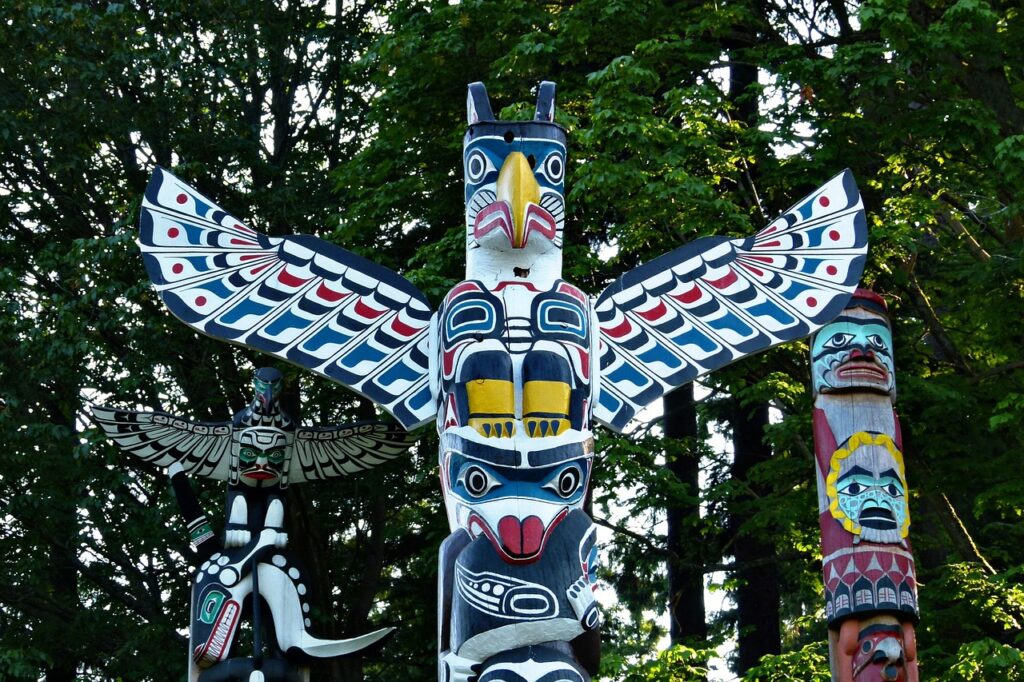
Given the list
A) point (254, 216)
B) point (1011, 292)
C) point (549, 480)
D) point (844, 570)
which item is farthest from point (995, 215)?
point (254, 216)

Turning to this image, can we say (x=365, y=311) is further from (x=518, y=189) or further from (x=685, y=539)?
(x=685, y=539)

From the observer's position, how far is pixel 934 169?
12328 mm

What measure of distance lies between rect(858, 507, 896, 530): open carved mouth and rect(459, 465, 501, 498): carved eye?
2870 mm

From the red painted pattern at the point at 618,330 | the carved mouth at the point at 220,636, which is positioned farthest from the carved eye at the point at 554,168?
the carved mouth at the point at 220,636

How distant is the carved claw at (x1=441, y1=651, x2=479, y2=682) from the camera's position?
7.12 metres

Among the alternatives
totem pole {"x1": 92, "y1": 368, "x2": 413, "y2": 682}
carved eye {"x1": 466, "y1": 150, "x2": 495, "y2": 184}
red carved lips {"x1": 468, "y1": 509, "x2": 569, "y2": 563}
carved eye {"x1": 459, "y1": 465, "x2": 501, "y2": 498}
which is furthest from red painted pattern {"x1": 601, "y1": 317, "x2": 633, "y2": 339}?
totem pole {"x1": 92, "y1": 368, "x2": 413, "y2": 682}

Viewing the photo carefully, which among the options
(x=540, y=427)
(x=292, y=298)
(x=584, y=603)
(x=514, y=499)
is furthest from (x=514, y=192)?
A: (x=584, y=603)

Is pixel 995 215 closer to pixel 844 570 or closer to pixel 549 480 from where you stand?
pixel 844 570

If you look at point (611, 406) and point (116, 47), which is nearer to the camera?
point (611, 406)

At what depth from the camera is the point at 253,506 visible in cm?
1021

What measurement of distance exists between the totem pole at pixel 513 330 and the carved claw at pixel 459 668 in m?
0.02

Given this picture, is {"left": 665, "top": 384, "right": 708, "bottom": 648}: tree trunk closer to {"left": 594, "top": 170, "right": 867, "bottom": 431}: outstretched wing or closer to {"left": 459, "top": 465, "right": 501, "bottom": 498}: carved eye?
{"left": 594, "top": 170, "right": 867, "bottom": 431}: outstretched wing

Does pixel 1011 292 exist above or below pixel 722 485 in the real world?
above

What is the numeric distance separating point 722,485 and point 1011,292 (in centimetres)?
328
